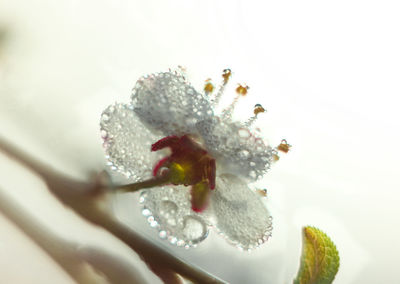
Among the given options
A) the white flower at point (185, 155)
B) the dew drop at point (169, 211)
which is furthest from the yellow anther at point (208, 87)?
the dew drop at point (169, 211)

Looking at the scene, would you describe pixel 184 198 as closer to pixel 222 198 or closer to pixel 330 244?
pixel 222 198

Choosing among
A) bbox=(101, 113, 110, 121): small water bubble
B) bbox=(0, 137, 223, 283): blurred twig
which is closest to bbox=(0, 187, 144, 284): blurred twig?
bbox=(0, 137, 223, 283): blurred twig

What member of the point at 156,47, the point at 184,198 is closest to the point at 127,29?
the point at 156,47

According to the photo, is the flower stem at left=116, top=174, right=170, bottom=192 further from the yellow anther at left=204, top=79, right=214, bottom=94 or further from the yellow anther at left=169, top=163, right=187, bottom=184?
the yellow anther at left=204, top=79, right=214, bottom=94

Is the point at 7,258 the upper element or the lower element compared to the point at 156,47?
lower

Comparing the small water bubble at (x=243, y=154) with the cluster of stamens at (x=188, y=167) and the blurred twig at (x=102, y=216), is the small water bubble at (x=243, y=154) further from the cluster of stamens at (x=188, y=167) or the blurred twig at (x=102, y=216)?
the blurred twig at (x=102, y=216)

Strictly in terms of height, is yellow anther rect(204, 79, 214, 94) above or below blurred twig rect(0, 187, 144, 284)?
above
